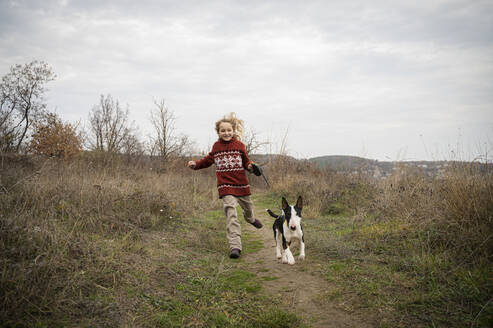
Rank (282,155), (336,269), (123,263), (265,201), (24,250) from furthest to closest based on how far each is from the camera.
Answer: (282,155), (265,201), (336,269), (123,263), (24,250)

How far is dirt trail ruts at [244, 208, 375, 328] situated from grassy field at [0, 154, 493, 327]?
3.7 inches

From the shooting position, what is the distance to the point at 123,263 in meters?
3.43

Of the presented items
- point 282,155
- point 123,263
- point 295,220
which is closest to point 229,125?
point 295,220

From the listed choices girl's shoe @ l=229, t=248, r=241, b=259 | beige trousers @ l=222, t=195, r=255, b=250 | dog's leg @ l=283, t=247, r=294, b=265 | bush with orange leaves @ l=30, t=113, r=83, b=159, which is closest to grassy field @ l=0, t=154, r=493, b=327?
girl's shoe @ l=229, t=248, r=241, b=259

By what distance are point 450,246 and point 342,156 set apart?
9841mm

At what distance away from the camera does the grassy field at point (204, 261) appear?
2.45m

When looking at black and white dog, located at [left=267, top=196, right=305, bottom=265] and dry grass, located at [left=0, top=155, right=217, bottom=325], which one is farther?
black and white dog, located at [left=267, top=196, right=305, bottom=265]

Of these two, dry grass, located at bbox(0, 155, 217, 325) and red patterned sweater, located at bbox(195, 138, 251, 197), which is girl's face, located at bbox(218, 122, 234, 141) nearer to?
red patterned sweater, located at bbox(195, 138, 251, 197)

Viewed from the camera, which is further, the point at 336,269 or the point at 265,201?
the point at 265,201

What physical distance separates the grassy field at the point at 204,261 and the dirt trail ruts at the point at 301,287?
93 mm

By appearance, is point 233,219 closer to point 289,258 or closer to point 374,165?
point 289,258

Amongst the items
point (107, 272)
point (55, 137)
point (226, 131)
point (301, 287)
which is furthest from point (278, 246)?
point (55, 137)

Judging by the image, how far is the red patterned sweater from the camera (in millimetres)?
5332

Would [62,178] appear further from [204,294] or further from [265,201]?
[265,201]
